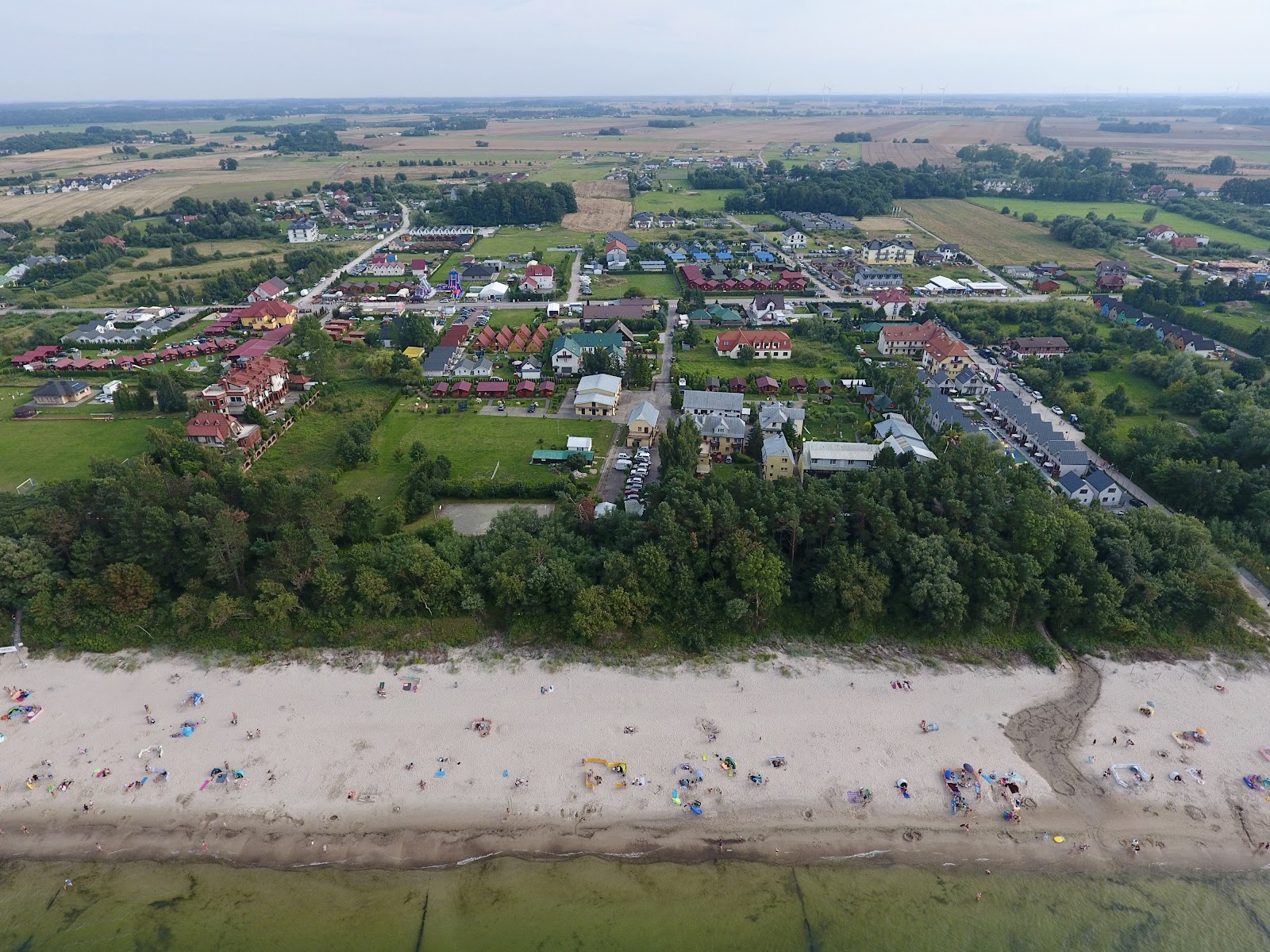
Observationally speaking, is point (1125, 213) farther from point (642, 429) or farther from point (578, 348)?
point (642, 429)

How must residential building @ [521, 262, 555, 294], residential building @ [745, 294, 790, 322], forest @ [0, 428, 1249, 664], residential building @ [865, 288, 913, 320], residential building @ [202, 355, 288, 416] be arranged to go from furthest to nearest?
residential building @ [521, 262, 555, 294] < residential building @ [865, 288, 913, 320] < residential building @ [745, 294, 790, 322] < residential building @ [202, 355, 288, 416] < forest @ [0, 428, 1249, 664]

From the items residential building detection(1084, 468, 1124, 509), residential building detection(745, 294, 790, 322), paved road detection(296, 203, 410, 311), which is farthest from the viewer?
paved road detection(296, 203, 410, 311)

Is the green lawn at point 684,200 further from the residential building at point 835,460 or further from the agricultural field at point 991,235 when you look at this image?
the residential building at point 835,460

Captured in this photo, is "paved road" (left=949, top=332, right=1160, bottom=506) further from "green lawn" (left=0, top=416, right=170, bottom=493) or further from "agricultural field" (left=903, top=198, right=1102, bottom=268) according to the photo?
"green lawn" (left=0, top=416, right=170, bottom=493)

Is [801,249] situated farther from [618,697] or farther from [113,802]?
[113,802]

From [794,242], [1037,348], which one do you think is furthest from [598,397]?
[794,242]

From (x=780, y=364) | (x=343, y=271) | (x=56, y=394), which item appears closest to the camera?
(x=56, y=394)

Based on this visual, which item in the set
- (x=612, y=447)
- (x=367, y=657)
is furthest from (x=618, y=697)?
(x=612, y=447)

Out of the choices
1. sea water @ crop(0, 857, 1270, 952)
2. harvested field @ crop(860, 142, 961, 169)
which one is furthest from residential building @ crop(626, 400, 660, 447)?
harvested field @ crop(860, 142, 961, 169)
